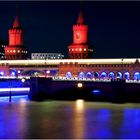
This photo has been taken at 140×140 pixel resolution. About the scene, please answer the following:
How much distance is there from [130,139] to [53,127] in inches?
268

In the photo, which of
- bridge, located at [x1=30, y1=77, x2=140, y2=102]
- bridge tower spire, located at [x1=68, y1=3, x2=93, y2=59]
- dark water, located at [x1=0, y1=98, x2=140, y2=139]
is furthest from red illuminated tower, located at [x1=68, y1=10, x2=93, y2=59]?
dark water, located at [x1=0, y1=98, x2=140, y2=139]

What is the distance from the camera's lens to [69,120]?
136ft

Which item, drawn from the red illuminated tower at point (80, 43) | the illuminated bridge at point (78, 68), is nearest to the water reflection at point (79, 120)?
the illuminated bridge at point (78, 68)

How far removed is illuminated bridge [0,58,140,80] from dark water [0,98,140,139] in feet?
112

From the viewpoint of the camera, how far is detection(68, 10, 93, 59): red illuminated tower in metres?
97.1

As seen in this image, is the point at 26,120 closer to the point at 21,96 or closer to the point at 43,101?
the point at 43,101

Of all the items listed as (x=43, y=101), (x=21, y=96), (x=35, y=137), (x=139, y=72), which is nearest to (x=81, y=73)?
(x=139, y=72)

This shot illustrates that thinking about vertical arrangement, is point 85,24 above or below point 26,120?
above

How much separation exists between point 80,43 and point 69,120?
2247 inches

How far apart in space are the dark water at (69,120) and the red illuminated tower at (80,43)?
43593 millimetres

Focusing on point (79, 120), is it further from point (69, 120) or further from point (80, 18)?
point (80, 18)

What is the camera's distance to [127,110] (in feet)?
156

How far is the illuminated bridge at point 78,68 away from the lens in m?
87.2

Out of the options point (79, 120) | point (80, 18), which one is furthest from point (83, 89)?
point (80, 18)
